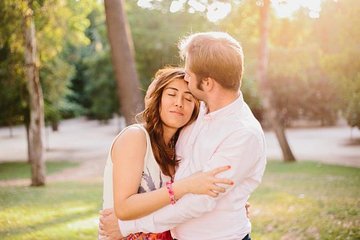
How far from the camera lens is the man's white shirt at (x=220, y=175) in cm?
244

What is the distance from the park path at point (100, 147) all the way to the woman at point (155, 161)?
575 inches

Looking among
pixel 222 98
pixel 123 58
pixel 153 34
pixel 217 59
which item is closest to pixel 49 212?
pixel 123 58

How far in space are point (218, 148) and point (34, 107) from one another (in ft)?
40.5

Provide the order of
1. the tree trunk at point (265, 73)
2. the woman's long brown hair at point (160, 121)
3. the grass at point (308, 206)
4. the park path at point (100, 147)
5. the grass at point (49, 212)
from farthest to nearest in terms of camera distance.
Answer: the park path at point (100, 147) < the tree trunk at point (265, 73) < the grass at point (49, 212) < the grass at point (308, 206) < the woman's long brown hair at point (160, 121)

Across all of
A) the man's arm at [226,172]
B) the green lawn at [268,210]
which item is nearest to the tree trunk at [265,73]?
the green lawn at [268,210]

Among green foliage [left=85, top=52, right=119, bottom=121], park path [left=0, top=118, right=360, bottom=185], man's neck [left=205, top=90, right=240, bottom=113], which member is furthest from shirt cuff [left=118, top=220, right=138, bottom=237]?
green foliage [left=85, top=52, right=119, bottom=121]

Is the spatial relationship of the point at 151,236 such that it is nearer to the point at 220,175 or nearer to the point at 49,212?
the point at 220,175

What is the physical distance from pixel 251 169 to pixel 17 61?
620 inches

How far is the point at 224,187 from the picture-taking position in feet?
7.93

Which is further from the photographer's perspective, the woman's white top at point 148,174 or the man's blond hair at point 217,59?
the woman's white top at point 148,174

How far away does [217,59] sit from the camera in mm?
2484

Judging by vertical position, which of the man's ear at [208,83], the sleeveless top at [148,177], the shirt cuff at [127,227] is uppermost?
the man's ear at [208,83]

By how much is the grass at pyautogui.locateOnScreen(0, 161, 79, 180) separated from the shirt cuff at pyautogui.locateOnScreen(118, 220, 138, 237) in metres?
16.7

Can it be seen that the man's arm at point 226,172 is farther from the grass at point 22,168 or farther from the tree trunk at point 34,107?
the grass at point 22,168
